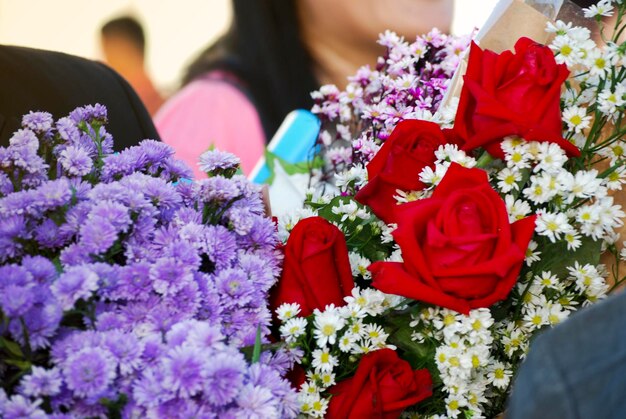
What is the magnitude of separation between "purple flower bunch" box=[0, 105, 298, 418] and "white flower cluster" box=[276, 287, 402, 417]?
2 centimetres

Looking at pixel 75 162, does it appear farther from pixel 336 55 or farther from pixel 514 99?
pixel 336 55

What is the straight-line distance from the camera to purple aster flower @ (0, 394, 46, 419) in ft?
1.44

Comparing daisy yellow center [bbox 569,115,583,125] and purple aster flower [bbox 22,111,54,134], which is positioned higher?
daisy yellow center [bbox 569,115,583,125]

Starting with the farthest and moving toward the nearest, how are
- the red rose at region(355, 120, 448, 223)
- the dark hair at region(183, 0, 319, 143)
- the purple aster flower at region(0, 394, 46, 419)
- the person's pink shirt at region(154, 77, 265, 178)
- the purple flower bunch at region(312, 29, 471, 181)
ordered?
the dark hair at region(183, 0, 319, 143) → the person's pink shirt at region(154, 77, 265, 178) → the purple flower bunch at region(312, 29, 471, 181) → the red rose at region(355, 120, 448, 223) → the purple aster flower at region(0, 394, 46, 419)

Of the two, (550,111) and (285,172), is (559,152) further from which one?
(285,172)

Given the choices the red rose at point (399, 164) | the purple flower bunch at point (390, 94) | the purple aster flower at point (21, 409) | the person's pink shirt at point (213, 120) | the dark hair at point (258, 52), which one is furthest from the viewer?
the dark hair at point (258, 52)

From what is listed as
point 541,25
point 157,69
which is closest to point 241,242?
point 541,25

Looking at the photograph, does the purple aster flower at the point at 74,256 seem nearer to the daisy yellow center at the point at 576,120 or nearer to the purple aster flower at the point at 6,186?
the purple aster flower at the point at 6,186

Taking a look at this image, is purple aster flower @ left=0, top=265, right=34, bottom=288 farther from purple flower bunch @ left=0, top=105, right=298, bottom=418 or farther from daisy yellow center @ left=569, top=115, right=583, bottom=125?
daisy yellow center @ left=569, top=115, right=583, bottom=125

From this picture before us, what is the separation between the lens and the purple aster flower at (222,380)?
459mm

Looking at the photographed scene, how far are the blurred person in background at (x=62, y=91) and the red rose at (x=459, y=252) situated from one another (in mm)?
505

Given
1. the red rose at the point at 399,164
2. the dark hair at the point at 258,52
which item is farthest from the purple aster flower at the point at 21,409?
the dark hair at the point at 258,52

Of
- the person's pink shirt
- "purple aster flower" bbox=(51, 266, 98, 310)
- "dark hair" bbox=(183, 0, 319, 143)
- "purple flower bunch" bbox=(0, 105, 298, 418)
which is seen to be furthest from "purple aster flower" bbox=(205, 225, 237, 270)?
"dark hair" bbox=(183, 0, 319, 143)

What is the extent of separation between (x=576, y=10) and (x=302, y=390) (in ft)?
1.51
